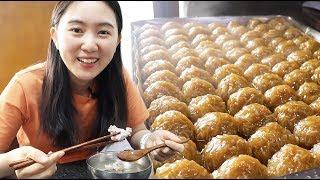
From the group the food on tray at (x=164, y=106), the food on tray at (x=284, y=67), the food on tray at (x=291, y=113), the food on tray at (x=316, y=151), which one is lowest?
the food on tray at (x=316, y=151)

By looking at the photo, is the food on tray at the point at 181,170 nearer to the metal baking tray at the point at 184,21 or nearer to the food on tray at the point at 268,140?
the food on tray at the point at 268,140

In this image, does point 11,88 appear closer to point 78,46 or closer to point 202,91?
point 78,46

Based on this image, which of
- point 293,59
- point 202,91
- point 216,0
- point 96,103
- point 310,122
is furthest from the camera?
point 216,0

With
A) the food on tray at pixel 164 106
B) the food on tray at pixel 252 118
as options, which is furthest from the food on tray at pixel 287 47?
the food on tray at pixel 164 106

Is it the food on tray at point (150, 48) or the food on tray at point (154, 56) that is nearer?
the food on tray at point (154, 56)

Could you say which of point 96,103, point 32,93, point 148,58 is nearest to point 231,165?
point 96,103

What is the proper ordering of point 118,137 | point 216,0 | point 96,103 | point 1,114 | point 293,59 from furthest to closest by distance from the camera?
point 216,0 → point 293,59 → point 96,103 → point 1,114 → point 118,137
